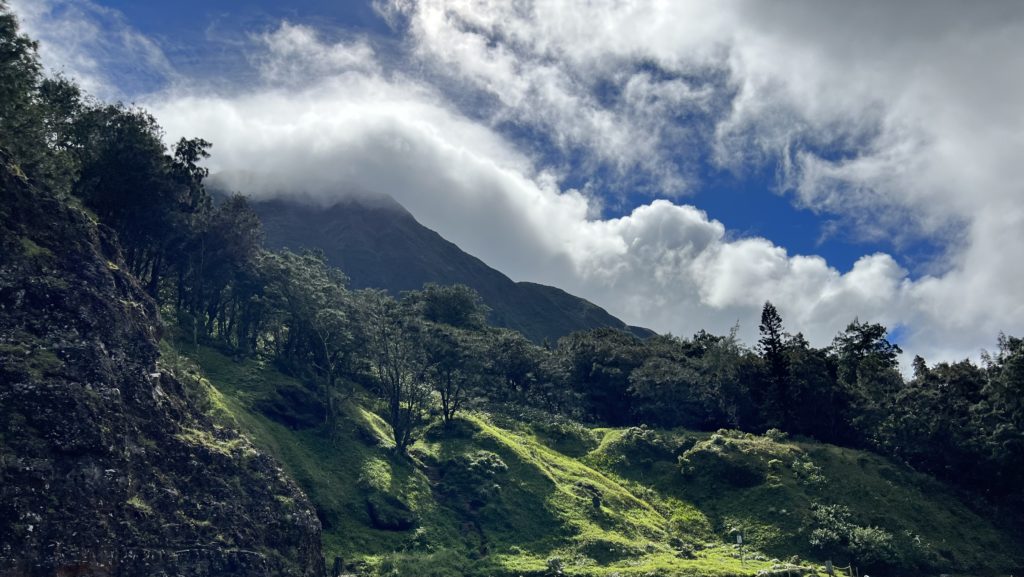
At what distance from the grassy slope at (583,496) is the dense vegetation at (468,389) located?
326 mm

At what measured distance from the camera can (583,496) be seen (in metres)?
58.9

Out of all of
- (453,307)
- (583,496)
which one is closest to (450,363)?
(583,496)

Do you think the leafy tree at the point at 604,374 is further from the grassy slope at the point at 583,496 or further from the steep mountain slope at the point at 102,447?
the steep mountain slope at the point at 102,447

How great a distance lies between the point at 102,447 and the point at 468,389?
43924 mm

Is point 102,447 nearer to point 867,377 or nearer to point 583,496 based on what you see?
point 583,496

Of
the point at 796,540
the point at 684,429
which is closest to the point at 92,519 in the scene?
the point at 796,540

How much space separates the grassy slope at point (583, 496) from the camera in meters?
47.7

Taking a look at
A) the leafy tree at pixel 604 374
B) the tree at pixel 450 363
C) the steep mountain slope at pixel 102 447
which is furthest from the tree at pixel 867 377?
the steep mountain slope at pixel 102 447

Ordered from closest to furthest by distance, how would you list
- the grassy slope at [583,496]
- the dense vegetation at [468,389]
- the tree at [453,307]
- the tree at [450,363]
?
the grassy slope at [583,496], the dense vegetation at [468,389], the tree at [450,363], the tree at [453,307]

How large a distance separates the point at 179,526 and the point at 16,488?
23.5 ft

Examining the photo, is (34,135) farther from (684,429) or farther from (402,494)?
(684,429)

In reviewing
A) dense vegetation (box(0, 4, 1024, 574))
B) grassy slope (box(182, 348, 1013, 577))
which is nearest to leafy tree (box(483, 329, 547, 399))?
dense vegetation (box(0, 4, 1024, 574))

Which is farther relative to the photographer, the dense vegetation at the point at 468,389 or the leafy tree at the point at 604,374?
the leafy tree at the point at 604,374

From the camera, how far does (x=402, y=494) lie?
52.5 metres
